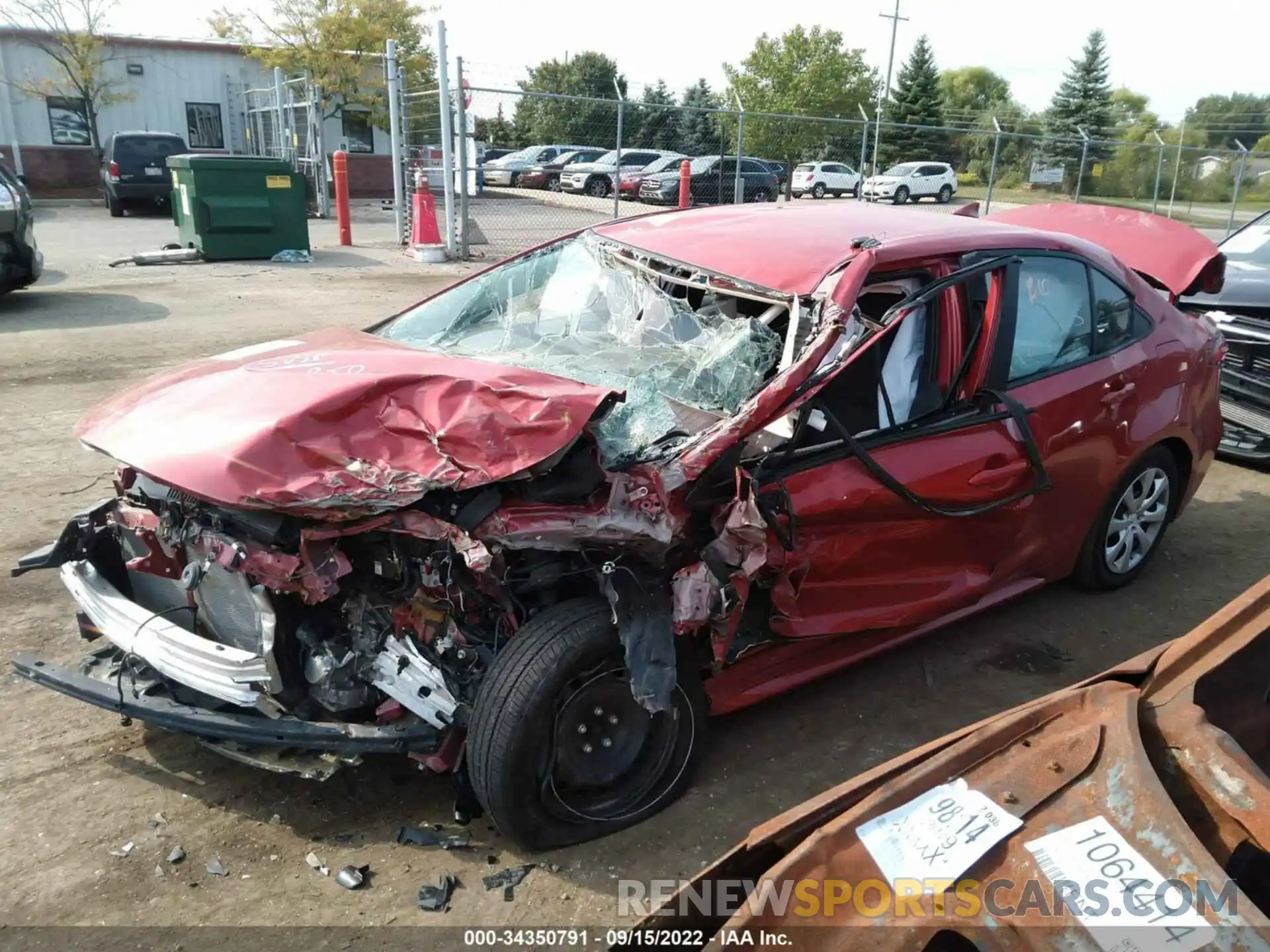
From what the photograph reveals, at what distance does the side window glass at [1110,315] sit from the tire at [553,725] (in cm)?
250

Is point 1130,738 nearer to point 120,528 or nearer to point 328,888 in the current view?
point 328,888

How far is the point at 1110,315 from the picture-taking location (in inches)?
165

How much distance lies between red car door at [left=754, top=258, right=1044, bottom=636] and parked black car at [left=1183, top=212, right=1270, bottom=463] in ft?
11.7

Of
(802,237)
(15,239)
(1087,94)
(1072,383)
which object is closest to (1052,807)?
(802,237)

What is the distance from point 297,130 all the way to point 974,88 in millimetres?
76772

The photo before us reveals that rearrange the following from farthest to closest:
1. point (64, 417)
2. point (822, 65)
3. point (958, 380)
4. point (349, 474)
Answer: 1. point (822, 65)
2. point (64, 417)
3. point (958, 380)
4. point (349, 474)


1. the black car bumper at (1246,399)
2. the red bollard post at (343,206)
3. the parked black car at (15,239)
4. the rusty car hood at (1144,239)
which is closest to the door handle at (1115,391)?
the rusty car hood at (1144,239)

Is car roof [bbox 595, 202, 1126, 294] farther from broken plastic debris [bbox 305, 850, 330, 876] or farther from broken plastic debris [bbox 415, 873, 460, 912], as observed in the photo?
broken plastic debris [bbox 305, 850, 330, 876]

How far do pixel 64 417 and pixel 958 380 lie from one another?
614 centimetres

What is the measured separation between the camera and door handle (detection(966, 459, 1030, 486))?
11.4 feet

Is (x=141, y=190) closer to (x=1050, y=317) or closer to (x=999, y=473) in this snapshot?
(x=1050, y=317)

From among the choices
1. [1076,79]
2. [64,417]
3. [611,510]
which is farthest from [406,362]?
[1076,79]

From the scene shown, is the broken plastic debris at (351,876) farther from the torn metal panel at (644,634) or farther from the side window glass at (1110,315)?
the side window glass at (1110,315)

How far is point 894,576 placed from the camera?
3354 mm
